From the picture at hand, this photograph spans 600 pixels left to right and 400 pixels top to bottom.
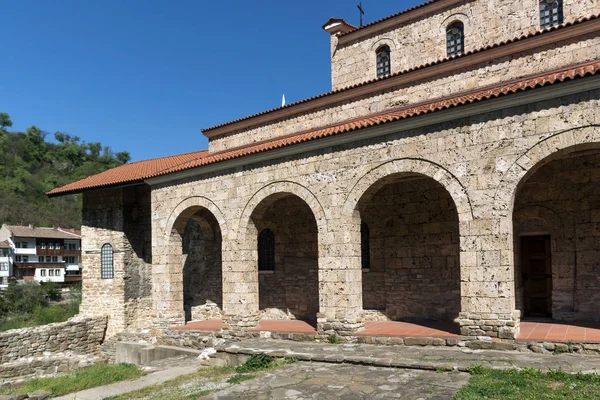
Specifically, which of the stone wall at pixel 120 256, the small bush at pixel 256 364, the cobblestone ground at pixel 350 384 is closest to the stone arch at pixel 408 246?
the small bush at pixel 256 364

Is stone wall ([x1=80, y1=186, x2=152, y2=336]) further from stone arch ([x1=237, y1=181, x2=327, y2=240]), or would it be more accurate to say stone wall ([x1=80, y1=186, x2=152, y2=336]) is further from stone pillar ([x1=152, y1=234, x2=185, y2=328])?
stone arch ([x1=237, y1=181, x2=327, y2=240])

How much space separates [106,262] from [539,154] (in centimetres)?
1431

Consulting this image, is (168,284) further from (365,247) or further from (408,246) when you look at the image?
(408,246)

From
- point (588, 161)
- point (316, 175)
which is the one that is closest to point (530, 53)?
point (588, 161)

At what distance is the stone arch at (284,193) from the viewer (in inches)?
420

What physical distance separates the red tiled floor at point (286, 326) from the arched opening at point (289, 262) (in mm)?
805

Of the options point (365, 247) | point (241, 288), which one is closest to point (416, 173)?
point (365, 247)

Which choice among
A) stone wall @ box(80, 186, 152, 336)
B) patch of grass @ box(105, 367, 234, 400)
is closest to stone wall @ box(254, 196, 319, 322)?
patch of grass @ box(105, 367, 234, 400)

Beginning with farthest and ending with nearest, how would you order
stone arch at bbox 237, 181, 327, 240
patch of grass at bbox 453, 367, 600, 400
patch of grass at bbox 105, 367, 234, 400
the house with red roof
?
the house with red roof < stone arch at bbox 237, 181, 327, 240 < patch of grass at bbox 105, 367, 234, 400 < patch of grass at bbox 453, 367, 600, 400

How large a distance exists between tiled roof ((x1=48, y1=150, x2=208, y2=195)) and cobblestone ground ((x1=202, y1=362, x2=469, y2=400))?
32.0ft

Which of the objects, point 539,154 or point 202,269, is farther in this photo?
point 202,269

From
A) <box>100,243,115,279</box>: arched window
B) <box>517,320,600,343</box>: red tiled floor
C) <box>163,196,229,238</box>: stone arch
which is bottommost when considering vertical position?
<box>517,320,600,343</box>: red tiled floor

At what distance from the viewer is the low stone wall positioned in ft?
49.4

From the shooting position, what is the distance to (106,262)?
56.0 ft
